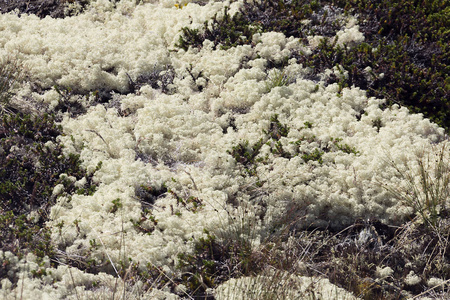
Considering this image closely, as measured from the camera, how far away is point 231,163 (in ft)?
16.7

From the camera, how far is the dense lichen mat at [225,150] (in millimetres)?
4160

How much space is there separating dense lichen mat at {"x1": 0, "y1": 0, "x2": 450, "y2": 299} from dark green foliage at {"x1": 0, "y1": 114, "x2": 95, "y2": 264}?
21 millimetres

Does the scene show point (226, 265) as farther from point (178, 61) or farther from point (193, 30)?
point (193, 30)

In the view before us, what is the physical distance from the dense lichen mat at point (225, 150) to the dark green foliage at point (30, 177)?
2cm

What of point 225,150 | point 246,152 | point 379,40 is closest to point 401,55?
point 379,40

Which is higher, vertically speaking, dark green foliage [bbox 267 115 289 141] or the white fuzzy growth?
dark green foliage [bbox 267 115 289 141]

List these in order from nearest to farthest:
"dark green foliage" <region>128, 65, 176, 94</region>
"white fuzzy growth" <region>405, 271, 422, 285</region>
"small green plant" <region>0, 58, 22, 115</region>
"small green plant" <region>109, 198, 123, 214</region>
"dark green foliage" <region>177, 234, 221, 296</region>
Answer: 1. "dark green foliage" <region>177, 234, 221, 296</region>
2. "white fuzzy growth" <region>405, 271, 422, 285</region>
3. "small green plant" <region>109, 198, 123, 214</region>
4. "small green plant" <region>0, 58, 22, 115</region>
5. "dark green foliage" <region>128, 65, 176, 94</region>

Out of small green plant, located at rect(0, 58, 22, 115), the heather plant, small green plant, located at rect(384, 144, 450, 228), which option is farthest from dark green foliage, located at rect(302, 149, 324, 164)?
small green plant, located at rect(0, 58, 22, 115)

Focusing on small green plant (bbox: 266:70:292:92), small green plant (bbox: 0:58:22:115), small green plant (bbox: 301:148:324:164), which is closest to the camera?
small green plant (bbox: 301:148:324:164)

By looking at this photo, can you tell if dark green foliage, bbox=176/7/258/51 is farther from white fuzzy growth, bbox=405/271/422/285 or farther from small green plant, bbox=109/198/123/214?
white fuzzy growth, bbox=405/271/422/285

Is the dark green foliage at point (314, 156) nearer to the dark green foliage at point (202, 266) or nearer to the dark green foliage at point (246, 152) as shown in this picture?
the dark green foliage at point (246, 152)

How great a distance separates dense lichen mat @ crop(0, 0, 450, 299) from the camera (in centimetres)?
416

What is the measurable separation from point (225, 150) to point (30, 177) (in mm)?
2291

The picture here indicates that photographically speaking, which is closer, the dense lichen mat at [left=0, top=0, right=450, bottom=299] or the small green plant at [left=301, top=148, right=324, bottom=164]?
the dense lichen mat at [left=0, top=0, right=450, bottom=299]
